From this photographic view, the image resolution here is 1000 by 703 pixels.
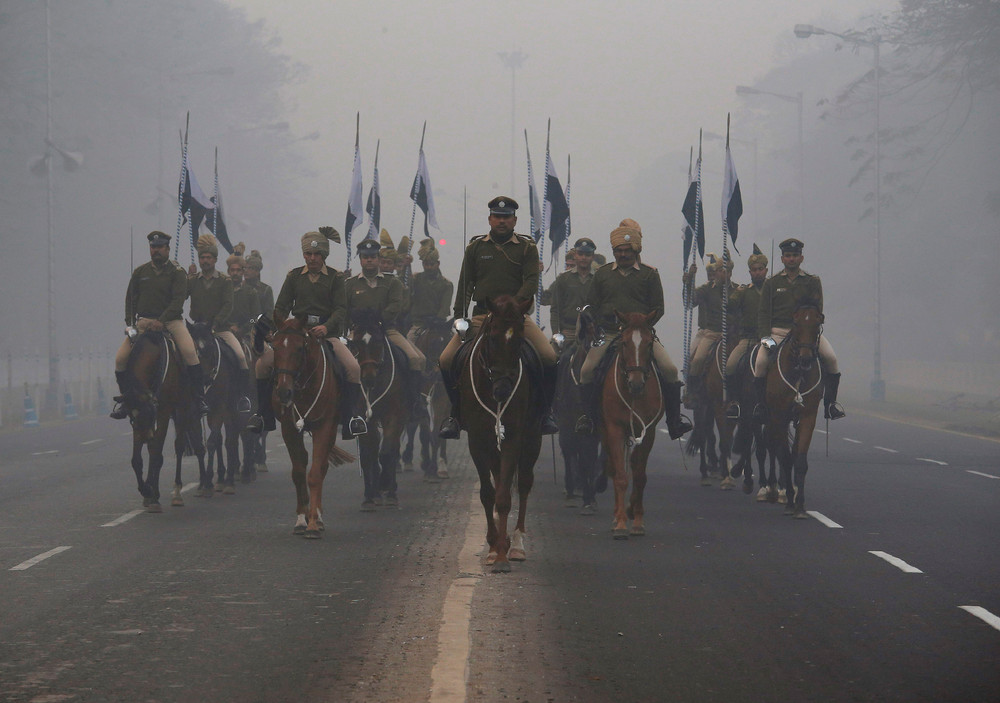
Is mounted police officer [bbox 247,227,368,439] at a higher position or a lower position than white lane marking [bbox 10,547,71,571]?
higher

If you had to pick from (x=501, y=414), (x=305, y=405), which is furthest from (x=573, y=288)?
(x=501, y=414)

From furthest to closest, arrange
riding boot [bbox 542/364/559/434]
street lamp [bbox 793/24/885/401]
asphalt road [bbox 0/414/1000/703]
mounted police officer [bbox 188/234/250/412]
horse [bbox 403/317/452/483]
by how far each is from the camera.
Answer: street lamp [bbox 793/24/885/401], horse [bbox 403/317/452/483], mounted police officer [bbox 188/234/250/412], riding boot [bbox 542/364/559/434], asphalt road [bbox 0/414/1000/703]

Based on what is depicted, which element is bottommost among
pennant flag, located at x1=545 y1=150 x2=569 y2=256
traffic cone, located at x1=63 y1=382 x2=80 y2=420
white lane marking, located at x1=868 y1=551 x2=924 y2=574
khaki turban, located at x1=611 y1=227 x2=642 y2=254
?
traffic cone, located at x1=63 y1=382 x2=80 y2=420

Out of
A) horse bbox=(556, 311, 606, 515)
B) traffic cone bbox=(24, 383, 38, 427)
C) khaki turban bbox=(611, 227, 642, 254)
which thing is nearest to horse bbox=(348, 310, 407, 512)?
horse bbox=(556, 311, 606, 515)

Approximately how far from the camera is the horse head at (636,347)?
45.1ft

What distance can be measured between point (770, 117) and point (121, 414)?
113 metres

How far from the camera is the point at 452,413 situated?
12250 millimetres

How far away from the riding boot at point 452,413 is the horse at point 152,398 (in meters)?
4.96

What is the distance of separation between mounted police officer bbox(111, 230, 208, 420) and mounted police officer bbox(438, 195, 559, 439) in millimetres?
5303

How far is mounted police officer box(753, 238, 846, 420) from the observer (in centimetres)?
1642

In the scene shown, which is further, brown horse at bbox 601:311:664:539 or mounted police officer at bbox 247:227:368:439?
mounted police officer at bbox 247:227:368:439

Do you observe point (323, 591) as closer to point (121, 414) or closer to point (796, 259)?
point (121, 414)

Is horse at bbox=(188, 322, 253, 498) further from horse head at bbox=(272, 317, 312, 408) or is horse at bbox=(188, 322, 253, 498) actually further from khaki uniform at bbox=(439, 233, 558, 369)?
khaki uniform at bbox=(439, 233, 558, 369)

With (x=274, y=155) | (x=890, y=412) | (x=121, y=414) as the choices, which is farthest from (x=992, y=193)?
(x=274, y=155)
